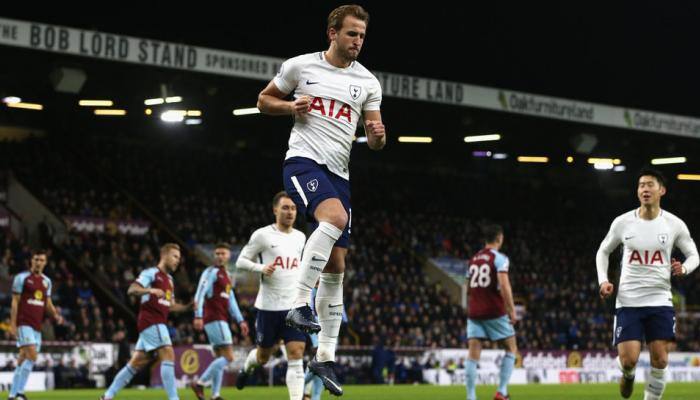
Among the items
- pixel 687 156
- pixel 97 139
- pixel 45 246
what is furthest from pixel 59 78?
pixel 687 156

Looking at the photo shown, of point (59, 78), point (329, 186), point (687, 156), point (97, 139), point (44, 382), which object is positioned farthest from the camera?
point (687, 156)

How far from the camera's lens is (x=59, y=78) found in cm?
2827

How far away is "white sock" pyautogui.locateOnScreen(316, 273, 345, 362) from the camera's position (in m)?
8.30

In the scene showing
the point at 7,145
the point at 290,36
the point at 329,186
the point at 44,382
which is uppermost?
the point at 290,36

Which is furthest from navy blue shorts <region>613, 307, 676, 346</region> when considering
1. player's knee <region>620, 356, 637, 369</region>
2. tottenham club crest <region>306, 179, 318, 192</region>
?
tottenham club crest <region>306, 179, 318, 192</region>

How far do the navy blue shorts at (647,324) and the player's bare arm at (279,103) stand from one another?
206 inches

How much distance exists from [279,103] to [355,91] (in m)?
0.60

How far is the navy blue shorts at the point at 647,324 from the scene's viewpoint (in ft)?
37.4

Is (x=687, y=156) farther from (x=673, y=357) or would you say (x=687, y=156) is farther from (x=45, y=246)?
(x=45, y=246)

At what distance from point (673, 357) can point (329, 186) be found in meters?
30.1

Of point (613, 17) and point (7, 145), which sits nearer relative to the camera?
point (613, 17)

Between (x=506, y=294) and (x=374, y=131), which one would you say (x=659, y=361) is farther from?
(x=374, y=131)

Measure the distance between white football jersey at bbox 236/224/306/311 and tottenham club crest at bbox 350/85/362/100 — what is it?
18.4 feet

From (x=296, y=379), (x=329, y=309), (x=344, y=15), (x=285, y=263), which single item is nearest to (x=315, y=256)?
(x=329, y=309)
